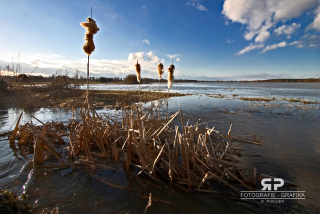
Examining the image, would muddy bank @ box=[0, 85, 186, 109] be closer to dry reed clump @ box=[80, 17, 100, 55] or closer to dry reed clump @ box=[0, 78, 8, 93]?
→ dry reed clump @ box=[0, 78, 8, 93]

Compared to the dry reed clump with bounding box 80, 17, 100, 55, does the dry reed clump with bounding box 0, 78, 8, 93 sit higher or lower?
lower

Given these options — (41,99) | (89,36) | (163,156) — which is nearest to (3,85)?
(41,99)

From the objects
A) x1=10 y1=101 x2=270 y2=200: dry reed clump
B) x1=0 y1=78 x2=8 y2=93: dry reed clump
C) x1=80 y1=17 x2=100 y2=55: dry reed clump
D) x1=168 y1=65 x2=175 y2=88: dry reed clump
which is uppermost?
x1=80 y1=17 x2=100 y2=55: dry reed clump

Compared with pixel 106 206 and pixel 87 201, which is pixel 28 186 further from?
pixel 106 206

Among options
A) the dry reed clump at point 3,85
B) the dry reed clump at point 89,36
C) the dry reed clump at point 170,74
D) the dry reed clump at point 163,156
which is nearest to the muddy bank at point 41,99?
the dry reed clump at point 3,85

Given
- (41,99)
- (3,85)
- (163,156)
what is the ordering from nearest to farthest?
(163,156) → (3,85) → (41,99)

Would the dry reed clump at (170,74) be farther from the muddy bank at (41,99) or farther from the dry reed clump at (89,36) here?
the muddy bank at (41,99)

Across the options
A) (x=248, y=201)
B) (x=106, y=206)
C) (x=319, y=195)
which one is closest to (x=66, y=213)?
(x=106, y=206)

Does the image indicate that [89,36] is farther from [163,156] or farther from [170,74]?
[163,156]

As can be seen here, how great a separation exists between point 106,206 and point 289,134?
824 cm

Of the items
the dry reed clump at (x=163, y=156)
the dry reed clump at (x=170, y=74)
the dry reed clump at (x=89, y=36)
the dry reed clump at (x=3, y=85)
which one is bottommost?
the dry reed clump at (x=163, y=156)

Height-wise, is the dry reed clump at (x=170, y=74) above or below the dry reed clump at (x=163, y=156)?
above

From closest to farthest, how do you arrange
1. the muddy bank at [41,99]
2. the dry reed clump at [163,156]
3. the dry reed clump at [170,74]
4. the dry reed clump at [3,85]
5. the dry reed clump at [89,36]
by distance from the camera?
the dry reed clump at [163,156], the dry reed clump at [89,36], the dry reed clump at [170,74], the muddy bank at [41,99], the dry reed clump at [3,85]

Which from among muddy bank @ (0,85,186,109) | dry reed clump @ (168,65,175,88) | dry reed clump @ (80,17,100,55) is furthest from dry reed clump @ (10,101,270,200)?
muddy bank @ (0,85,186,109)
